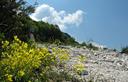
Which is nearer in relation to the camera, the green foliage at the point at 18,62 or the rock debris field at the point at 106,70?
the green foliage at the point at 18,62

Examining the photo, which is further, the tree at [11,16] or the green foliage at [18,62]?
the tree at [11,16]

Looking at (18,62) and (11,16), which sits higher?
(11,16)

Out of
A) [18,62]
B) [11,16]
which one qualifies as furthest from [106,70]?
[18,62]

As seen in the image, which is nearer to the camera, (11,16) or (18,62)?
(18,62)

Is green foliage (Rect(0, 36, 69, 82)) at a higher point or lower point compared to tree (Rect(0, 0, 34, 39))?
lower

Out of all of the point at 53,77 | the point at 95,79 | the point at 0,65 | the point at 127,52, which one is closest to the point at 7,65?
the point at 0,65

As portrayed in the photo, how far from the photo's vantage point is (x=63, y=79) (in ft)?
33.6

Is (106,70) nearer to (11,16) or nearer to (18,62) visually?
(11,16)

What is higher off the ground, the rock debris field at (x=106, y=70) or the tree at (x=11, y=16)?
the tree at (x=11, y=16)

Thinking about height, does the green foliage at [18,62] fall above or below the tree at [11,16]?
below

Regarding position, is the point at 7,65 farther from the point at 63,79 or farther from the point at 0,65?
the point at 63,79

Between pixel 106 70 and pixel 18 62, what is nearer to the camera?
pixel 18 62

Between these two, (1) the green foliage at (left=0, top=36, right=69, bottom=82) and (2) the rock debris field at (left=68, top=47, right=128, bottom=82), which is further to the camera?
(2) the rock debris field at (left=68, top=47, right=128, bottom=82)

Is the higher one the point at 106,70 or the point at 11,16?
the point at 11,16
